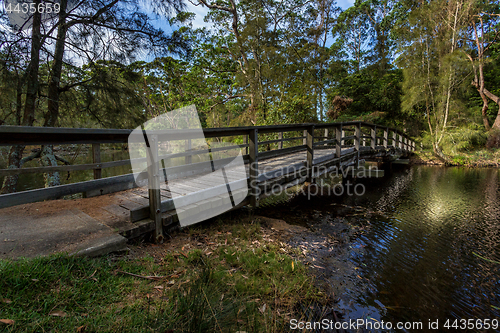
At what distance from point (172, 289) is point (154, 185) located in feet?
4.09

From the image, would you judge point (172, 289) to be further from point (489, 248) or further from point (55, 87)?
point (55, 87)

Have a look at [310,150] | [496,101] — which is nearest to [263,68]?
[310,150]

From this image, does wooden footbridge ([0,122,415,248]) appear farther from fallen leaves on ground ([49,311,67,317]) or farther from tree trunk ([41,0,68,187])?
tree trunk ([41,0,68,187])

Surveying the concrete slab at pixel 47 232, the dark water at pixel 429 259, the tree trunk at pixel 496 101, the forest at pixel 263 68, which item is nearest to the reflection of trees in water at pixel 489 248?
the dark water at pixel 429 259

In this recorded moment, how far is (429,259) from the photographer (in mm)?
3373

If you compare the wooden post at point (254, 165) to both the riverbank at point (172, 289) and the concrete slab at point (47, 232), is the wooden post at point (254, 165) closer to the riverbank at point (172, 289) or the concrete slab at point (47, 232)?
the riverbank at point (172, 289)

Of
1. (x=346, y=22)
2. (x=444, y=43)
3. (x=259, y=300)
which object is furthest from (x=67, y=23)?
(x=346, y=22)

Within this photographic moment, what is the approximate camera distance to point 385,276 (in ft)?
9.66

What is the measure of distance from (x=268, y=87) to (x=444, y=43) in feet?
31.4

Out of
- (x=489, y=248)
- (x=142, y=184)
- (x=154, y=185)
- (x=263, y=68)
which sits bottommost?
(x=489, y=248)

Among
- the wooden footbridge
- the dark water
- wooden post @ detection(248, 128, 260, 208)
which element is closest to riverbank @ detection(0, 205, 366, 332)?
the wooden footbridge

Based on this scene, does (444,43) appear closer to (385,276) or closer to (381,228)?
(381,228)

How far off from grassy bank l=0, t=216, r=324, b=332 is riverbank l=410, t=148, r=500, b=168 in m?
14.8

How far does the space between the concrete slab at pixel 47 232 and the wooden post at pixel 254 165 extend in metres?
2.36
